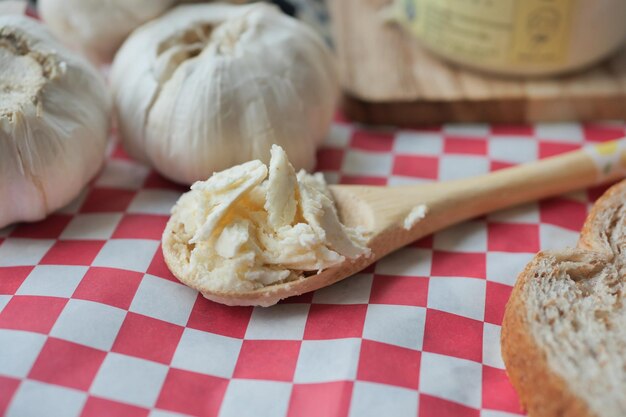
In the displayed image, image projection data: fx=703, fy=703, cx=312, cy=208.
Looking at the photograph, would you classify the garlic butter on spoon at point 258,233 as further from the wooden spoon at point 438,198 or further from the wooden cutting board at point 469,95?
the wooden cutting board at point 469,95

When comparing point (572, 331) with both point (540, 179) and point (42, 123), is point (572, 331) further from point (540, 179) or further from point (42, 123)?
point (42, 123)

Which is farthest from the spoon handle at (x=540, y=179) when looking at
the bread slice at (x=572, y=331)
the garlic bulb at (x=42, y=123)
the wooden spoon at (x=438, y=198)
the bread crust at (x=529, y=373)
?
the garlic bulb at (x=42, y=123)

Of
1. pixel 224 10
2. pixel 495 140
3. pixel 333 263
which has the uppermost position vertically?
pixel 224 10

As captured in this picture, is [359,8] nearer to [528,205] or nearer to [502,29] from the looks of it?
[502,29]

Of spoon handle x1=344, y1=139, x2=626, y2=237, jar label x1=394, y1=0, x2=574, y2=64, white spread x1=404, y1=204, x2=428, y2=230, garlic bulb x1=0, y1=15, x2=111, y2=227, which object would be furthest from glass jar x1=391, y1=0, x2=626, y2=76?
garlic bulb x1=0, y1=15, x2=111, y2=227

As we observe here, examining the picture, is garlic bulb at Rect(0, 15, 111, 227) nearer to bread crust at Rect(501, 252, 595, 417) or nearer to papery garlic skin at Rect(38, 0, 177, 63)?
papery garlic skin at Rect(38, 0, 177, 63)

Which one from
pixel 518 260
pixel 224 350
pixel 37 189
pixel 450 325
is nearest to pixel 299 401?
pixel 224 350
